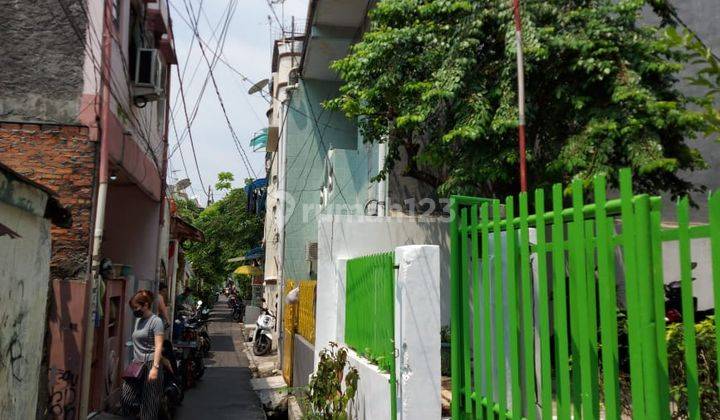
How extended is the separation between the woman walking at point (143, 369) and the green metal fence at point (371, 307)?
2.03 metres

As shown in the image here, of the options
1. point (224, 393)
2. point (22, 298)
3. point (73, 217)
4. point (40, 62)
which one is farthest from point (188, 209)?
point (22, 298)

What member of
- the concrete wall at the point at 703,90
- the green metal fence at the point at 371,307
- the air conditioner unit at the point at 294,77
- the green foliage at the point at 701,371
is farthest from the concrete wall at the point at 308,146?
the green foliage at the point at 701,371

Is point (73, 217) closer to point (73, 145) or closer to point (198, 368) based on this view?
point (73, 145)

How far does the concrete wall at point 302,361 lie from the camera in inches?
313

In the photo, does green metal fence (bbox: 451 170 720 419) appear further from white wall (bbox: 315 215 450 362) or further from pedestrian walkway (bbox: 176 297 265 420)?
pedestrian walkway (bbox: 176 297 265 420)

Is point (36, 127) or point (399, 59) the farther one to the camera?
point (399, 59)

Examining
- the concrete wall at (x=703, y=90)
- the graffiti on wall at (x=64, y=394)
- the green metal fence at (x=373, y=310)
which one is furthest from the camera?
the concrete wall at (x=703, y=90)

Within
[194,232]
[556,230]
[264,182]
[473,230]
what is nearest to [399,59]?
[473,230]

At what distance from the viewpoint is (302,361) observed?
344 inches

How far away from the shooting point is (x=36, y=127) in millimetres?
6715

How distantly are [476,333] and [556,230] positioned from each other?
3.41 feet

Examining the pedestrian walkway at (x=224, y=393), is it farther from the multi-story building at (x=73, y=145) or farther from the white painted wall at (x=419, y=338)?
the white painted wall at (x=419, y=338)

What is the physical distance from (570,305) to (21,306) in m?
4.20

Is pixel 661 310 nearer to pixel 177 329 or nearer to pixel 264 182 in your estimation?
pixel 177 329
